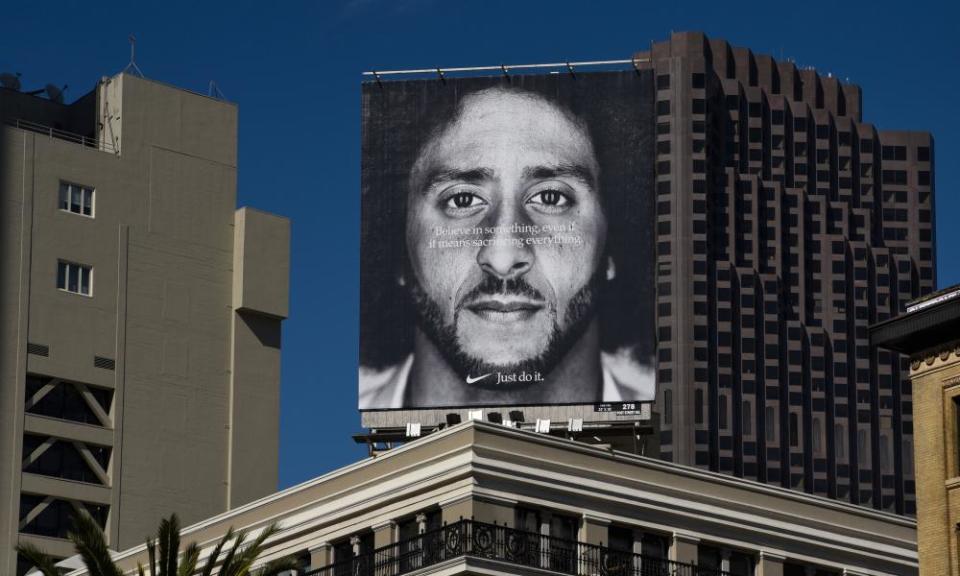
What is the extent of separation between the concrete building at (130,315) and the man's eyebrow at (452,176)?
13.5 m

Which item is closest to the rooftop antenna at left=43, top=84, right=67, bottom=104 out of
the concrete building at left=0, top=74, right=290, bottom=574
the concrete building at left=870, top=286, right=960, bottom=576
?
the concrete building at left=0, top=74, right=290, bottom=574

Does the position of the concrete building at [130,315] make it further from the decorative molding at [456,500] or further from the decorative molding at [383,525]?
the decorative molding at [456,500]

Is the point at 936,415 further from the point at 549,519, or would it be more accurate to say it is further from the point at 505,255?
the point at 505,255

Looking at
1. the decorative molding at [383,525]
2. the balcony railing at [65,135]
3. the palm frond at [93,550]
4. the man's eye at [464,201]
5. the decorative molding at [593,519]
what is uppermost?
the balcony railing at [65,135]

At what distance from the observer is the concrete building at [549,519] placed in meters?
62.7

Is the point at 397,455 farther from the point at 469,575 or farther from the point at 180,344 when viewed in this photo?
the point at 180,344

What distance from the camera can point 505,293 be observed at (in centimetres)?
11062

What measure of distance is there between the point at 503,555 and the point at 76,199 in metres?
60.8

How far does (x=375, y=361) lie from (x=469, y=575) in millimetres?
49167

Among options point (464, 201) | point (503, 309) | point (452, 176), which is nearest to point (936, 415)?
point (503, 309)

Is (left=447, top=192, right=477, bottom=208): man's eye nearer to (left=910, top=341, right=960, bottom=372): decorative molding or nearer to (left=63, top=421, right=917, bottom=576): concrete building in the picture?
(left=63, top=421, right=917, bottom=576): concrete building

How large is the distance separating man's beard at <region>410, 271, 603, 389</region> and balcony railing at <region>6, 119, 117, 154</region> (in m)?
19.5

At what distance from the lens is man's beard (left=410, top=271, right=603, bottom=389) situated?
108m

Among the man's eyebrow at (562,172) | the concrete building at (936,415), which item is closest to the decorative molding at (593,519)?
the concrete building at (936,415)
